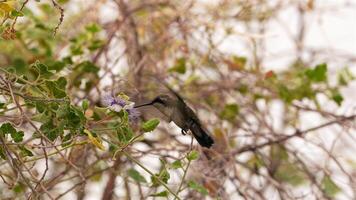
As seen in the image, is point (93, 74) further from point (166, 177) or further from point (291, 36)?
point (291, 36)

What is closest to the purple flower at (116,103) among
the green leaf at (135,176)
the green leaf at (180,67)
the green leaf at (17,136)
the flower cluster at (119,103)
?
the flower cluster at (119,103)

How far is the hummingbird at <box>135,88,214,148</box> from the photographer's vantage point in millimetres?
831

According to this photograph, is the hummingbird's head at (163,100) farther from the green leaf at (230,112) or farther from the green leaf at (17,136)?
the green leaf at (230,112)

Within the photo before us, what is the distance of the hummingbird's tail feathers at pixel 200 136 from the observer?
0.85 m

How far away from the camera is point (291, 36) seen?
5.63ft

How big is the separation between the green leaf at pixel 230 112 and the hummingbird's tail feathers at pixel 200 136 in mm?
477

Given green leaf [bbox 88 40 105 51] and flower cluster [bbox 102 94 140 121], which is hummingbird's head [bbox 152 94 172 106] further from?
green leaf [bbox 88 40 105 51]

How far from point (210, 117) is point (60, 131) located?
0.63m

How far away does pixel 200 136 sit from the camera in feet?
2.77

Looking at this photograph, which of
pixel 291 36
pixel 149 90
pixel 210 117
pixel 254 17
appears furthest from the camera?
pixel 291 36

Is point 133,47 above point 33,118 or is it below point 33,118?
above

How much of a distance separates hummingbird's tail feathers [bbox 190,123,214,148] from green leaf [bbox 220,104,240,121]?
477 mm

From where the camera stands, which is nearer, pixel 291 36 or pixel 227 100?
pixel 227 100

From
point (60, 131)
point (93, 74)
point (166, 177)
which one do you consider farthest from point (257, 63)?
point (60, 131)
